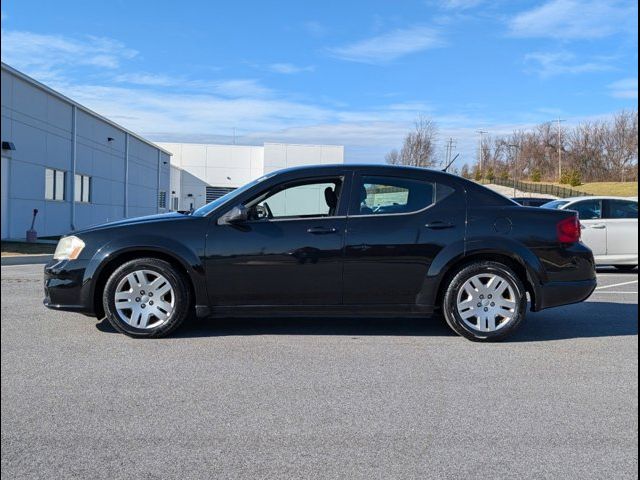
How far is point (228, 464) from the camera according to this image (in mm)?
3074

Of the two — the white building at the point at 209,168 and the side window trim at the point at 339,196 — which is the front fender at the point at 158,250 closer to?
the side window trim at the point at 339,196

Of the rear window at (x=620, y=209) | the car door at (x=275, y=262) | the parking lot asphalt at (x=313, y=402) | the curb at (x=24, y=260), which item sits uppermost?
the rear window at (x=620, y=209)

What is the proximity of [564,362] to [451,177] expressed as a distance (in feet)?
6.51

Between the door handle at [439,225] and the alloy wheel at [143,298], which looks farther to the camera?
the door handle at [439,225]

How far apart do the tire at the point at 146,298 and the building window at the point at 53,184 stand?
1798 cm

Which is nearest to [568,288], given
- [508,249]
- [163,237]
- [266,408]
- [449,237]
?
[508,249]

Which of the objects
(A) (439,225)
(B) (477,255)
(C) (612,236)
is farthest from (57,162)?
(B) (477,255)

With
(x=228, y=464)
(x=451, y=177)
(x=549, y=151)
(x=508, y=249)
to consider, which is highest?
(x=549, y=151)

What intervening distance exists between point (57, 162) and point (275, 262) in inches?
774

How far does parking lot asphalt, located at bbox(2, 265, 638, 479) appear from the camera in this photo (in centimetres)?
311

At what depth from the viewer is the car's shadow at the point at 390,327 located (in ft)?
19.5

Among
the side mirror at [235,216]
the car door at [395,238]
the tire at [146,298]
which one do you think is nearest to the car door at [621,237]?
the car door at [395,238]

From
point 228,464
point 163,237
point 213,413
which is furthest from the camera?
point 163,237

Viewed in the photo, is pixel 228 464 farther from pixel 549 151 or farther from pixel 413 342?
pixel 549 151
